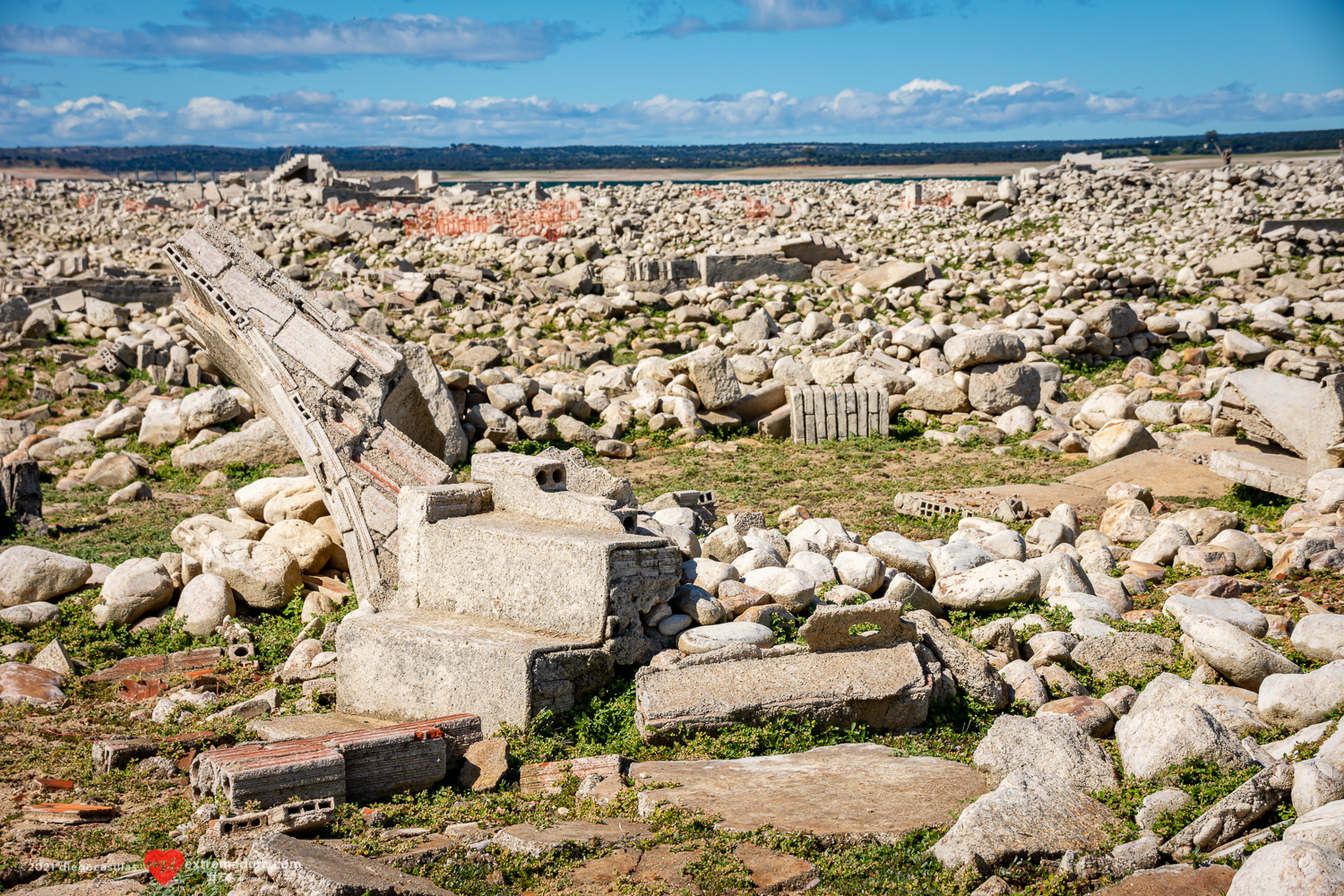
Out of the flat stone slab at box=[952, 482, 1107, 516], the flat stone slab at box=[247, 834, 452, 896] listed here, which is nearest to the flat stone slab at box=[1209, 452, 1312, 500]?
the flat stone slab at box=[952, 482, 1107, 516]

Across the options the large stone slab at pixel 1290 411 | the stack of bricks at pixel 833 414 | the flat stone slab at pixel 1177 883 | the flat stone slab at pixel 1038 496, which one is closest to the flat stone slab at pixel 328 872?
the flat stone slab at pixel 1177 883

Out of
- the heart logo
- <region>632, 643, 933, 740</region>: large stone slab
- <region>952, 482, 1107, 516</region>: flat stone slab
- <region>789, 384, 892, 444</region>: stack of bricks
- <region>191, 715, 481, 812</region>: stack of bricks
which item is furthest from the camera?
<region>789, 384, 892, 444</region>: stack of bricks

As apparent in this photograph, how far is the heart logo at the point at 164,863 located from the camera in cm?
386

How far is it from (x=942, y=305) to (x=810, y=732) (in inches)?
541

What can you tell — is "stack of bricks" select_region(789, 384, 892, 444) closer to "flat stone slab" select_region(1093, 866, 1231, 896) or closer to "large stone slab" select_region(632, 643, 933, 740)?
"large stone slab" select_region(632, 643, 933, 740)

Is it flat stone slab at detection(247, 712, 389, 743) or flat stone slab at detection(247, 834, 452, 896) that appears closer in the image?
flat stone slab at detection(247, 834, 452, 896)

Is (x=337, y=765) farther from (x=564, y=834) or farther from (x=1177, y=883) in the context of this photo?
(x=1177, y=883)

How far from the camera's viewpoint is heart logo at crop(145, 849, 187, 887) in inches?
152

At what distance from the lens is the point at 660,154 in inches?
6693

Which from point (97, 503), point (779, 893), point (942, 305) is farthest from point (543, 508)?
point (942, 305)

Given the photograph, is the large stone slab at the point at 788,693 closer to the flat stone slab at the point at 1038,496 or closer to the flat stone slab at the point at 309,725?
the flat stone slab at the point at 309,725

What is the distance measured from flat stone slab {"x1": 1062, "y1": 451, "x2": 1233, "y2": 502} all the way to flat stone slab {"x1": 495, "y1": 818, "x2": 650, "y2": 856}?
6531 mm

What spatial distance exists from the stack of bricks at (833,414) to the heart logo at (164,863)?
915cm

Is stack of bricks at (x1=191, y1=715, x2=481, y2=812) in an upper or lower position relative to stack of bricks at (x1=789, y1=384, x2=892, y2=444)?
lower
